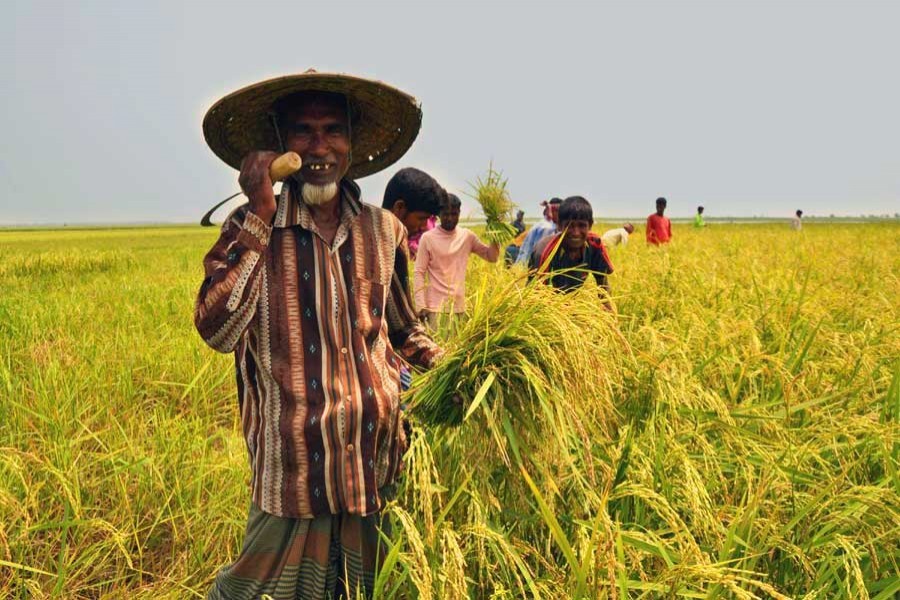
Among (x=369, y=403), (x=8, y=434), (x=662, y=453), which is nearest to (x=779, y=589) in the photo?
(x=662, y=453)

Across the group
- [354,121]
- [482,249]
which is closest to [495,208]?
[482,249]

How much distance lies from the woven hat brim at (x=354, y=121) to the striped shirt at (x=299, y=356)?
273mm

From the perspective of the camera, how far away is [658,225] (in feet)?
26.6

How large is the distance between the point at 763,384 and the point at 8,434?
11.0 ft

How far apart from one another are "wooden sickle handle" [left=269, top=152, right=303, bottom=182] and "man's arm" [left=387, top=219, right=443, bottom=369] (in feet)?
1.34

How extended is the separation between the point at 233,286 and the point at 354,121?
0.69 m

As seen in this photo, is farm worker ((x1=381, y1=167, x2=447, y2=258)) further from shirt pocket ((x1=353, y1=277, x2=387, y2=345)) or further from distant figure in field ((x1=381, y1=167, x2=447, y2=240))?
shirt pocket ((x1=353, y1=277, x2=387, y2=345))

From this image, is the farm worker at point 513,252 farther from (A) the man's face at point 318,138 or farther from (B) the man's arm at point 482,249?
(A) the man's face at point 318,138

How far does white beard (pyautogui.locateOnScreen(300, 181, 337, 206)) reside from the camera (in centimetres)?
132

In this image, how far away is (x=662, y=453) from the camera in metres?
1.57

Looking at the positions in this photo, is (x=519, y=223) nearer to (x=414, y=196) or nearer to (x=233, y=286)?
(x=414, y=196)

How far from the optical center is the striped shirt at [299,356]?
123 cm

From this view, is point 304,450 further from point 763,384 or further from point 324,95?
point 763,384

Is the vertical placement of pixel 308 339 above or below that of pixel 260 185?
below
